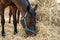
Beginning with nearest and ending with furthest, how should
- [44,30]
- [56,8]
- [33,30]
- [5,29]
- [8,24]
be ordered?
[33,30] → [44,30] → [5,29] → [8,24] → [56,8]

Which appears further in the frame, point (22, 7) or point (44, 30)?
point (44, 30)

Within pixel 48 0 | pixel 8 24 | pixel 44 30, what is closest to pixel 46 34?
pixel 44 30

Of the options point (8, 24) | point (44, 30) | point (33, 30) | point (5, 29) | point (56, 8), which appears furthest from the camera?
point (56, 8)

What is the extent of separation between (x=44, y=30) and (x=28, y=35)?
42 cm

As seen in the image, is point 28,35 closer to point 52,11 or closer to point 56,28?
point 56,28

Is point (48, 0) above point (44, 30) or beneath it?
above

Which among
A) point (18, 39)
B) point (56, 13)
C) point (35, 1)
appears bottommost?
point (18, 39)

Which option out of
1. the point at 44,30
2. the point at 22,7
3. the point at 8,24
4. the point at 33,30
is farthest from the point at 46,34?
the point at 8,24

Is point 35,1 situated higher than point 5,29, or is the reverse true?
point 35,1

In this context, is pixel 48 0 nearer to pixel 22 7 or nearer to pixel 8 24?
pixel 8 24

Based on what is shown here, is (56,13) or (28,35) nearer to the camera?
(28,35)

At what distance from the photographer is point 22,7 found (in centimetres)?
A: 392

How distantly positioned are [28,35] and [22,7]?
23.7 inches

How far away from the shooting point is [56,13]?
5258 millimetres
